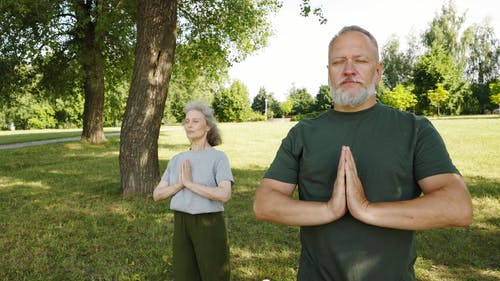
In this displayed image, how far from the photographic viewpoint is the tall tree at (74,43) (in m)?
15.7

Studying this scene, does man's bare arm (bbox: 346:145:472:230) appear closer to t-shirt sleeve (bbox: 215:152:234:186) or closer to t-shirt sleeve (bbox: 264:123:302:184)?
t-shirt sleeve (bbox: 264:123:302:184)

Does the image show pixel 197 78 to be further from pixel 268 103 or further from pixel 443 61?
pixel 268 103

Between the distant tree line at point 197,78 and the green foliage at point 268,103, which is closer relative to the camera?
the distant tree line at point 197,78

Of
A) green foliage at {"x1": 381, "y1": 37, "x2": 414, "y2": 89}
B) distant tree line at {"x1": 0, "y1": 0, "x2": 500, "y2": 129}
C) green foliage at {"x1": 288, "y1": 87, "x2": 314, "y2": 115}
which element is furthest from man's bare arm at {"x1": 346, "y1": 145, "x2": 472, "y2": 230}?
green foliage at {"x1": 288, "y1": 87, "x2": 314, "y2": 115}

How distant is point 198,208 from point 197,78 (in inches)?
937

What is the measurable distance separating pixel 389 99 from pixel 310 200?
55.7 metres

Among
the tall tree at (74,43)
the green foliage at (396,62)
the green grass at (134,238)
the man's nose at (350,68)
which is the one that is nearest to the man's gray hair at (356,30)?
the man's nose at (350,68)

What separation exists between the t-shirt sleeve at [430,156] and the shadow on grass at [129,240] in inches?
127

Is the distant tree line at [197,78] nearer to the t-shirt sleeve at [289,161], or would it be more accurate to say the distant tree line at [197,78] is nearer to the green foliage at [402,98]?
the green foliage at [402,98]

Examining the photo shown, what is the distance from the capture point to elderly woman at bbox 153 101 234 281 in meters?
3.39

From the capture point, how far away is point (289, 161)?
A: 6.57ft

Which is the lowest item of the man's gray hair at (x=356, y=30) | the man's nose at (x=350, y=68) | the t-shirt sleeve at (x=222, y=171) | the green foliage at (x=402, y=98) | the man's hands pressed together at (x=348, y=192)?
the t-shirt sleeve at (x=222, y=171)

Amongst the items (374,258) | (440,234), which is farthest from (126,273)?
(440,234)

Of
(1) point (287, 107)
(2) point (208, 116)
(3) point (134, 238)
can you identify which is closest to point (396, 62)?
(1) point (287, 107)
